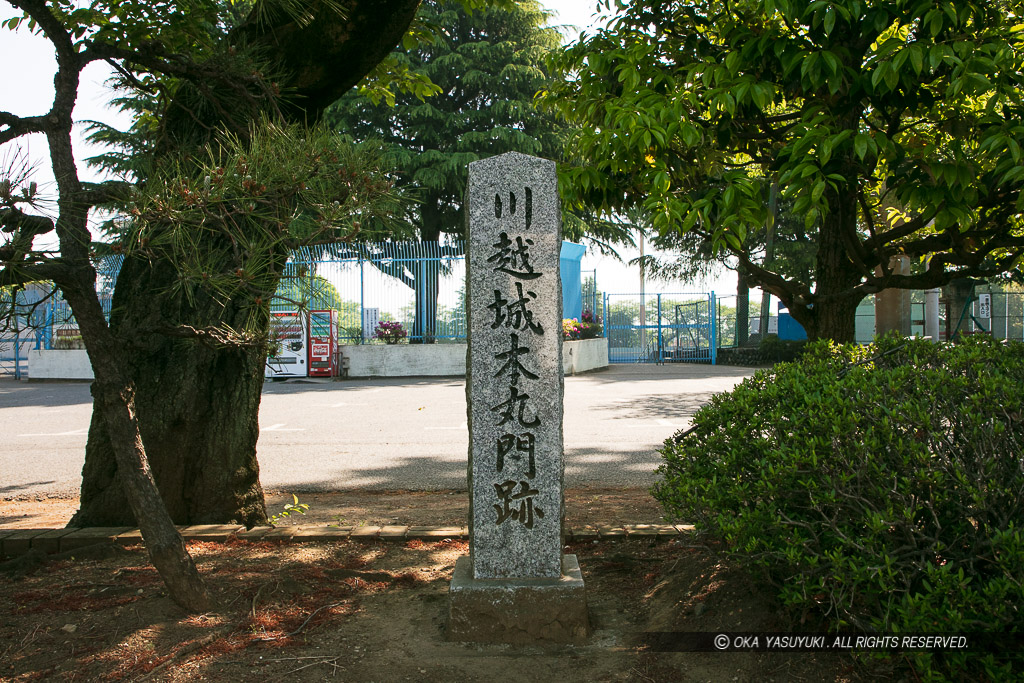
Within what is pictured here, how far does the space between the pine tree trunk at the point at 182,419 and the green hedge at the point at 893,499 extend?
2770mm

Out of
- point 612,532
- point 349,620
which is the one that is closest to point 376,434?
point 612,532

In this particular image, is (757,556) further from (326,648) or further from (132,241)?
(132,241)

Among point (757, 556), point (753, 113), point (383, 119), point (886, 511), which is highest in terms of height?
point (383, 119)

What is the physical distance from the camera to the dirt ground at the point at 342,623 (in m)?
2.90

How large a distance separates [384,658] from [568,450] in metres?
4.82

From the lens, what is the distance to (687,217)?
350cm

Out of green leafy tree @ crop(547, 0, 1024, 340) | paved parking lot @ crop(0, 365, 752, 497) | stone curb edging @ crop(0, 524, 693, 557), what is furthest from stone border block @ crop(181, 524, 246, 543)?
green leafy tree @ crop(547, 0, 1024, 340)

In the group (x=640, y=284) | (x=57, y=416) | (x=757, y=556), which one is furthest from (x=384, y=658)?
(x=640, y=284)

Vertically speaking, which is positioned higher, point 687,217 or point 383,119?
point 383,119

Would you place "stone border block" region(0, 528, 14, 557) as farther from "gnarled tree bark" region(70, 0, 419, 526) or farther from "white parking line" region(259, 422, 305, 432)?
"white parking line" region(259, 422, 305, 432)

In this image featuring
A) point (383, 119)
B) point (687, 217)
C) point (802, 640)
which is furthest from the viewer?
point (383, 119)

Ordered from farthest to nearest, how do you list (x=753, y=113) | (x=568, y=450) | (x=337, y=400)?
1. (x=337, y=400)
2. (x=568, y=450)
3. (x=753, y=113)

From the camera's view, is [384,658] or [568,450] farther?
[568,450]

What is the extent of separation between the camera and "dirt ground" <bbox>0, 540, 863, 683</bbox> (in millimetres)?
2904
